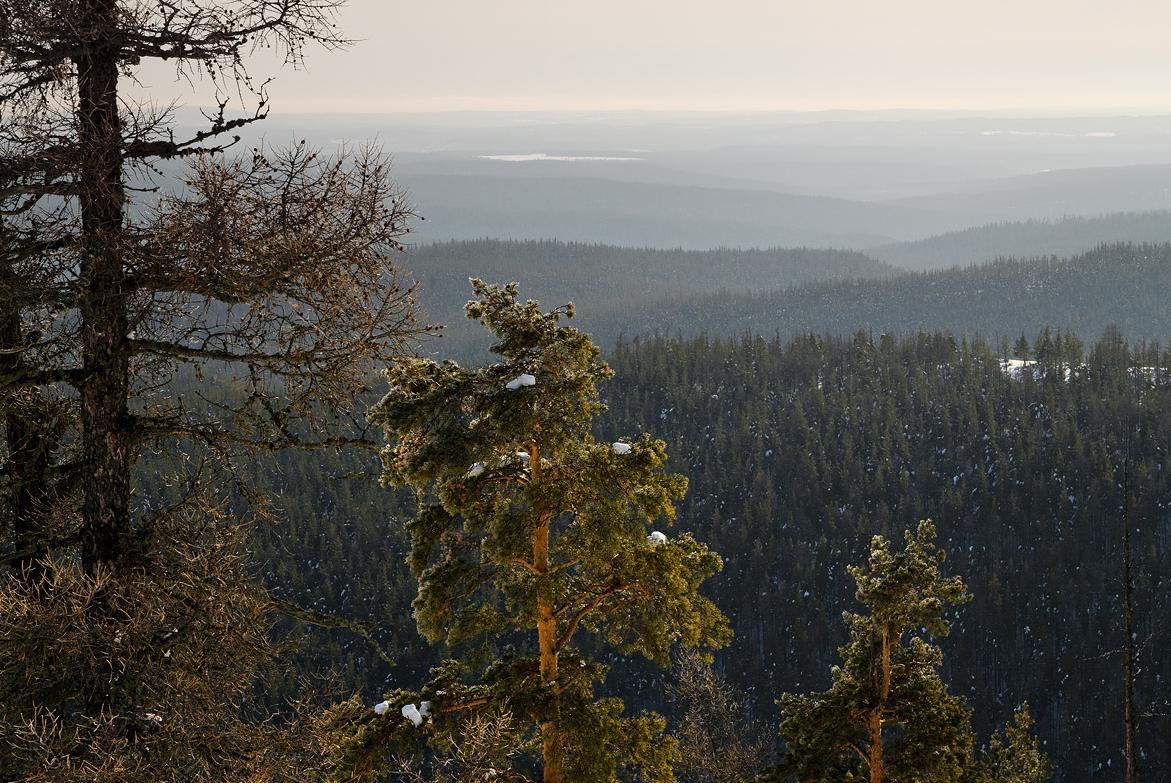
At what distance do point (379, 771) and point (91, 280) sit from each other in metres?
6.13

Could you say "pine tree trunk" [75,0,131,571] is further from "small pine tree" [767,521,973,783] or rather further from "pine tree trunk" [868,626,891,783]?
Answer: "pine tree trunk" [868,626,891,783]

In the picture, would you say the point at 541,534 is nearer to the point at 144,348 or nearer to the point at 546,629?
the point at 546,629

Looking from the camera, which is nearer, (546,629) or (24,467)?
(24,467)

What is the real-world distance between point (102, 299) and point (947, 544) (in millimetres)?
184541

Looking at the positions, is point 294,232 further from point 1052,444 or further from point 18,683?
point 1052,444

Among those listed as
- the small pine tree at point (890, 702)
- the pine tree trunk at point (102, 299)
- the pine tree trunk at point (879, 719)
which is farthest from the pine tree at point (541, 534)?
the pine tree trunk at point (879, 719)

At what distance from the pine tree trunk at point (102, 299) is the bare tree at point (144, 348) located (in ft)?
0.07

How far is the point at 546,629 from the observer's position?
43.8ft

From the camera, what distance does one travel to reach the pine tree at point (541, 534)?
1238 centimetres

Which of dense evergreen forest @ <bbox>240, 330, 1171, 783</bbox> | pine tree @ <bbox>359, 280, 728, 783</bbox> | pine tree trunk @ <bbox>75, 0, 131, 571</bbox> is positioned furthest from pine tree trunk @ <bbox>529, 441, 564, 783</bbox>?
dense evergreen forest @ <bbox>240, 330, 1171, 783</bbox>

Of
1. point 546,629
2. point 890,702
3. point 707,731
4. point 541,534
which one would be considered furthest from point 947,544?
point 541,534

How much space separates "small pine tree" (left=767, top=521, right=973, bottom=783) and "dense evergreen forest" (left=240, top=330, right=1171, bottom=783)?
367 ft

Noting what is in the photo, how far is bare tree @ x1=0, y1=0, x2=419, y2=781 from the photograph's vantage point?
9.74m

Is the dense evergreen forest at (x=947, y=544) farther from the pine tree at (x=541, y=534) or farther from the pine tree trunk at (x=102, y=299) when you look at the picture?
the pine tree trunk at (x=102, y=299)
